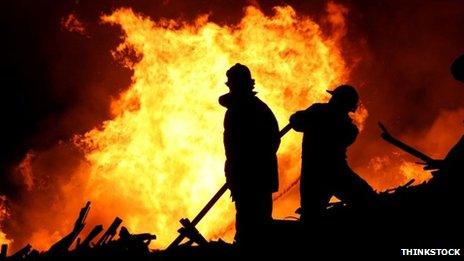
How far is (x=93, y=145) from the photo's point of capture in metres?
30.0

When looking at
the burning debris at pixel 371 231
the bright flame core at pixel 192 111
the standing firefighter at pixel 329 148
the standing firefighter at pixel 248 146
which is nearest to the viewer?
the burning debris at pixel 371 231

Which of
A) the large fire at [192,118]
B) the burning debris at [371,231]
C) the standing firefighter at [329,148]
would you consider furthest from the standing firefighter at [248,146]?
the large fire at [192,118]

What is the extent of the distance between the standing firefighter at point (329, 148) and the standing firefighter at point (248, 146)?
511mm

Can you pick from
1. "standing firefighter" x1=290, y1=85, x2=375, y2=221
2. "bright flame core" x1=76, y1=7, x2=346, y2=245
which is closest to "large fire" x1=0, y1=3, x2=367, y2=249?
"bright flame core" x1=76, y1=7, x2=346, y2=245

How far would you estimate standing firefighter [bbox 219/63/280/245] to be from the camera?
22.2ft

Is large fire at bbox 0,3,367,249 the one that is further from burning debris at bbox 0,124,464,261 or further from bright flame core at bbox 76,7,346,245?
burning debris at bbox 0,124,464,261

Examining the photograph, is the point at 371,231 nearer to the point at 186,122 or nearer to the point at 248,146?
the point at 248,146

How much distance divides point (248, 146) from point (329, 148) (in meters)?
1.18

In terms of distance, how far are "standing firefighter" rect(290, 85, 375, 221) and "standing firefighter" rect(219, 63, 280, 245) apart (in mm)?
511

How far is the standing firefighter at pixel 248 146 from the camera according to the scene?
22.2ft

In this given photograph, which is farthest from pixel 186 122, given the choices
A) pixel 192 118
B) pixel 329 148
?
pixel 329 148

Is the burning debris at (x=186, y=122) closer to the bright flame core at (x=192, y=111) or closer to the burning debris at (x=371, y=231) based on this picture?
the bright flame core at (x=192, y=111)

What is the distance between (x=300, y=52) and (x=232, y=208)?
29.1ft

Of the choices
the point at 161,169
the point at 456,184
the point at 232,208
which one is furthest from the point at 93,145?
the point at 456,184
